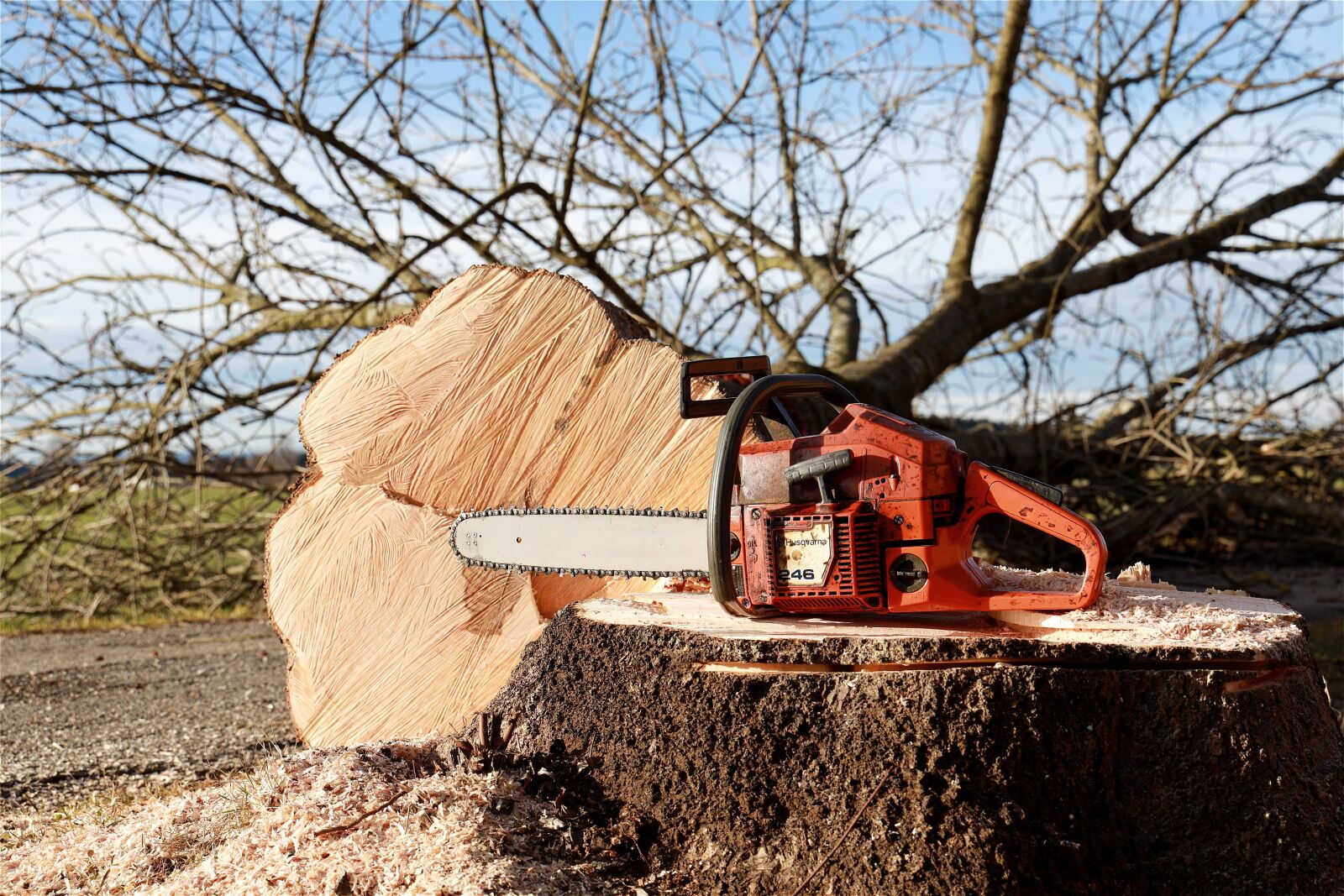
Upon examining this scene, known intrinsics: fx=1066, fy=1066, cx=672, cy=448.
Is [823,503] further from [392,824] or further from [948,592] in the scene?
[392,824]

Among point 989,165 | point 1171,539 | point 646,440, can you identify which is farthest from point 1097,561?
point 1171,539

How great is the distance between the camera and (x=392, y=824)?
6.22 ft

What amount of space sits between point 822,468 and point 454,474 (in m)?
1.15

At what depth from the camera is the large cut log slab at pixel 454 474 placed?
8.69ft

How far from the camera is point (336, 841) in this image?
6.12ft

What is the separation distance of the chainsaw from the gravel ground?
6.69 feet

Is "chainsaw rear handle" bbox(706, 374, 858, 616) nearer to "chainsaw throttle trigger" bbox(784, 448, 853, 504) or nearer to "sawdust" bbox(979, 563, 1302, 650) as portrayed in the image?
"chainsaw throttle trigger" bbox(784, 448, 853, 504)

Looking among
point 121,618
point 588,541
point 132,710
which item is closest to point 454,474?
point 588,541

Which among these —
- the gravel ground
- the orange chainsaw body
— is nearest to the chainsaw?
the orange chainsaw body

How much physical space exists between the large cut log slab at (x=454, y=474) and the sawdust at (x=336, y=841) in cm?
46

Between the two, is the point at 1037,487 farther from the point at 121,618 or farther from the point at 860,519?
the point at 121,618

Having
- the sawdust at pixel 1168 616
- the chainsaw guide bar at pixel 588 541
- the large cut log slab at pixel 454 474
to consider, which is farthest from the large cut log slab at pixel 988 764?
the large cut log slab at pixel 454 474

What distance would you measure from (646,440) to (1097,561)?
1.14 metres

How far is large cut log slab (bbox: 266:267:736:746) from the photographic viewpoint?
2648 millimetres
